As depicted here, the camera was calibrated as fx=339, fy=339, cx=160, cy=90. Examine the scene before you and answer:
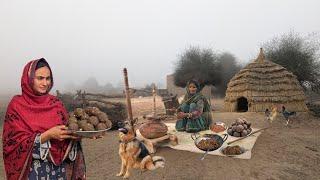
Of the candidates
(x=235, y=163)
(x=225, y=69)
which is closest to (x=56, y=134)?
(x=235, y=163)

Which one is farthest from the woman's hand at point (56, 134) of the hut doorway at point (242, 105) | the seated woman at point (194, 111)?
the hut doorway at point (242, 105)

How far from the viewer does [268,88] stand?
1614 centimetres

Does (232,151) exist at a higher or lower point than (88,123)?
lower

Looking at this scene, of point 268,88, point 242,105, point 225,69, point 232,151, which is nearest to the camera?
point 232,151

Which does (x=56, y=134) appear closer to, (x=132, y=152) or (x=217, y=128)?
(x=132, y=152)

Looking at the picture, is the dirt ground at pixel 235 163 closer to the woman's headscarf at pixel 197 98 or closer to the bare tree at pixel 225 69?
the woman's headscarf at pixel 197 98

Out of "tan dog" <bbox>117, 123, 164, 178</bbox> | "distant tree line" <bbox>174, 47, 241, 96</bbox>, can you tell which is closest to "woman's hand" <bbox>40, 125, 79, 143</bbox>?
"tan dog" <bbox>117, 123, 164, 178</bbox>

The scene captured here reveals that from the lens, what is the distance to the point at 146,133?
715 centimetres

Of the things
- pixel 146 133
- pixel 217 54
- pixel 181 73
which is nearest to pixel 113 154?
pixel 146 133

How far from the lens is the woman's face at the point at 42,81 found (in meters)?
2.65

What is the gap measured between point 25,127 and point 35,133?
0.33 ft

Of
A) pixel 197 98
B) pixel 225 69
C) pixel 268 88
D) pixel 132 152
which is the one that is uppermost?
pixel 225 69

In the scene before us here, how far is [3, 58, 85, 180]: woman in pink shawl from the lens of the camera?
259 centimetres

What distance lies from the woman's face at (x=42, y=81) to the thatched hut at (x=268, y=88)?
1440 centimetres
